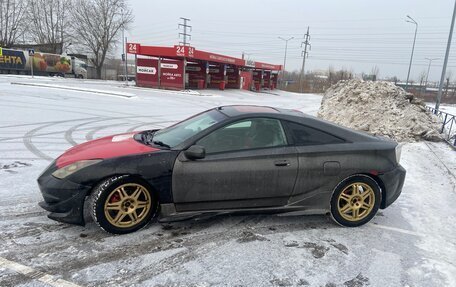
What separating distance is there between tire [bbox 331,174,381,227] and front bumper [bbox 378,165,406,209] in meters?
0.11

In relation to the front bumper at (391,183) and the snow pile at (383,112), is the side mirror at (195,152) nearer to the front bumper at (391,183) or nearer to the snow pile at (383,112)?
the front bumper at (391,183)

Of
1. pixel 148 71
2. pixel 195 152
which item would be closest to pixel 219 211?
pixel 195 152

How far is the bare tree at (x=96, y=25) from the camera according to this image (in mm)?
54406

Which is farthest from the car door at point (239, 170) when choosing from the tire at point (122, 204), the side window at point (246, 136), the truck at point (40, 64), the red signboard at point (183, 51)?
the truck at point (40, 64)

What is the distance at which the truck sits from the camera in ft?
129

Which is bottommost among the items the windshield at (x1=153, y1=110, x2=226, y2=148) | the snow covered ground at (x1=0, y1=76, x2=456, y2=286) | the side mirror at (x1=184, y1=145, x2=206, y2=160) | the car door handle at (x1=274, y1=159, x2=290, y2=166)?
the snow covered ground at (x1=0, y1=76, x2=456, y2=286)

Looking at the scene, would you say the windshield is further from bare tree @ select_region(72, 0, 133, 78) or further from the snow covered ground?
bare tree @ select_region(72, 0, 133, 78)

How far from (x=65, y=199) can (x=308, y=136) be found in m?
2.73

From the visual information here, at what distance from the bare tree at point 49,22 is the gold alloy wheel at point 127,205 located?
202ft

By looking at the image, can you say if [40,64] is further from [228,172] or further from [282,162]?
[282,162]

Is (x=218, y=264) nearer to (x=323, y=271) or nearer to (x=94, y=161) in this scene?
(x=323, y=271)

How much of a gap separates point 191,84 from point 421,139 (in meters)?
28.5

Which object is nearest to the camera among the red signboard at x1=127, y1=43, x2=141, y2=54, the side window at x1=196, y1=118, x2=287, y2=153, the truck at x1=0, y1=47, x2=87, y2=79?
the side window at x1=196, y1=118, x2=287, y2=153

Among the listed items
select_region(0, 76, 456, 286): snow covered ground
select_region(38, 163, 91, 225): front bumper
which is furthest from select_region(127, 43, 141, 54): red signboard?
select_region(38, 163, 91, 225): front bumper
